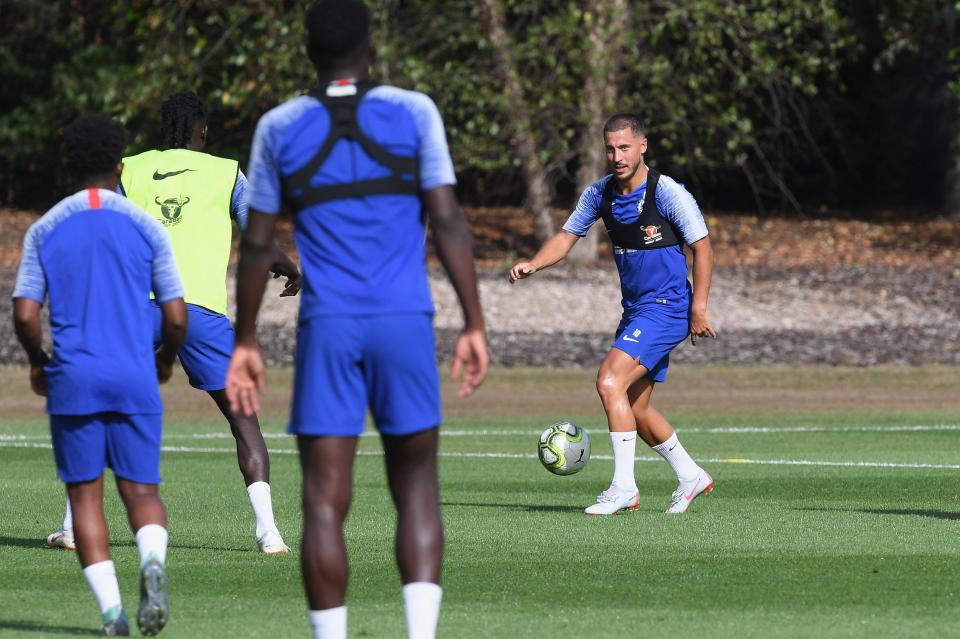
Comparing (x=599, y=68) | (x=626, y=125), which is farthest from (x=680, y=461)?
(x=599, y=68)

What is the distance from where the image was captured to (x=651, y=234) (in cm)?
1041

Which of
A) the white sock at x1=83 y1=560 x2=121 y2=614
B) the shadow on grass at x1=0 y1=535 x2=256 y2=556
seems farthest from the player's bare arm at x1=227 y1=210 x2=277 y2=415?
the shadow on grass at x1=0 y1=535 x2=256 y2=556

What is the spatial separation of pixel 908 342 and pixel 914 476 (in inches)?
490

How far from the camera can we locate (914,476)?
1224cm

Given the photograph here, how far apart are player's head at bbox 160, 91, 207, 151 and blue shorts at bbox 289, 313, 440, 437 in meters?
3.66

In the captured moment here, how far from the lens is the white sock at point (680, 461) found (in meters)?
10.5

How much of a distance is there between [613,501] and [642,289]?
1.31 meters

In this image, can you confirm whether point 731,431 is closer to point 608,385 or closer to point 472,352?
point 608,385

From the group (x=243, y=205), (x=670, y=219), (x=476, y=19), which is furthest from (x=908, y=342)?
(x=243, y=205)

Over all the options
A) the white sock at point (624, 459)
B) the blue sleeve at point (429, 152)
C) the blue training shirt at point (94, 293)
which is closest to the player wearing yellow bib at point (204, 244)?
the blue training shirt at point (94, 293)

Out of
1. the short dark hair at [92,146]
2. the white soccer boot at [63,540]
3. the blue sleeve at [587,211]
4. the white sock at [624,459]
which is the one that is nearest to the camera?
the short dark hair at [92,146]

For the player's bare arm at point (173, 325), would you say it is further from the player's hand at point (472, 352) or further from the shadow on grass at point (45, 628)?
the player's hand at point (472, 352)

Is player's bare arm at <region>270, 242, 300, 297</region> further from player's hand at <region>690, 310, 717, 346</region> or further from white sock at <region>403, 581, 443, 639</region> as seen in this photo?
white sock at <region>403, 581, 443, 639</region>

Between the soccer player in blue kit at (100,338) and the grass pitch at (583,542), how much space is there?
52 cm
